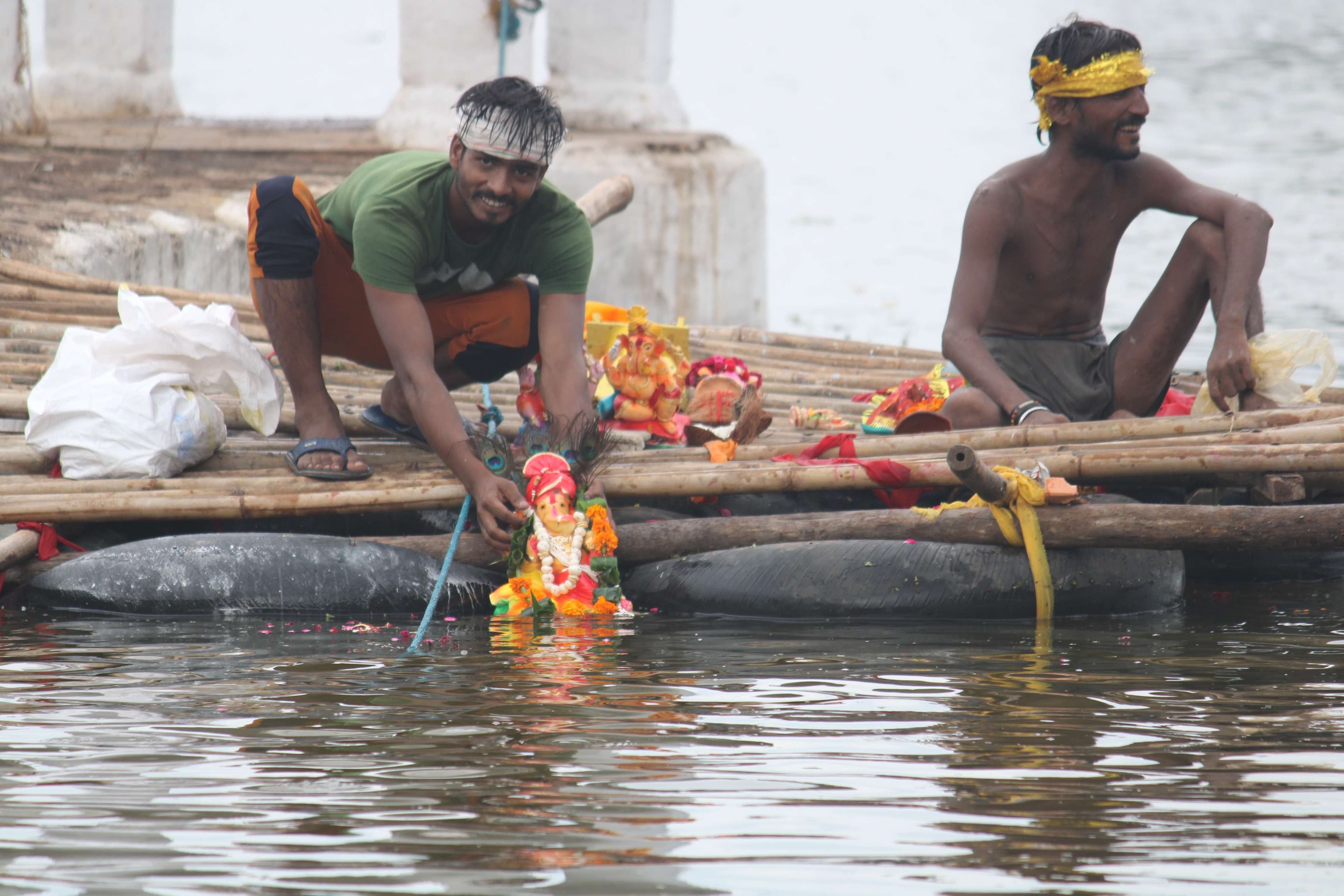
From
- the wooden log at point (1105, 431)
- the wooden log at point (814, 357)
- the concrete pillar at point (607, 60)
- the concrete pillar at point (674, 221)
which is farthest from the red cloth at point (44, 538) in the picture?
the concrete pillar at point (607, 60)

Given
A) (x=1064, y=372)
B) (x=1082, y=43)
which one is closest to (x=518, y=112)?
(x=1082, y=43)

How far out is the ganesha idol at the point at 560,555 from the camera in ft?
12.3

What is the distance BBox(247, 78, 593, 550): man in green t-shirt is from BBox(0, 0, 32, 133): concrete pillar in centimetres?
490

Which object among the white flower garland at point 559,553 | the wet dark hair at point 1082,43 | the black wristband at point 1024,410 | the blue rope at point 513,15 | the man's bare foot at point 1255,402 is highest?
the blue rope at point 513,15

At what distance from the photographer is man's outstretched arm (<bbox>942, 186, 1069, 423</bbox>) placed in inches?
168

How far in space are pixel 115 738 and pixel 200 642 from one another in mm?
913

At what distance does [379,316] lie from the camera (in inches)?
156

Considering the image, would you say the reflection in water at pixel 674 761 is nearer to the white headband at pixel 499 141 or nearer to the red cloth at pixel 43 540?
the red cloth at pixel 43 540

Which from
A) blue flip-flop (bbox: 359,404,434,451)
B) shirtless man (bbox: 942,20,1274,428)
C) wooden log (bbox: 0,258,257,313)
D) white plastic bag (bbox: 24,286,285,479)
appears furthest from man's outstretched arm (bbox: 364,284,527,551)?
wooden log (bbox: 0,258,257,313)

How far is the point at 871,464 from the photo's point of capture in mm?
3904

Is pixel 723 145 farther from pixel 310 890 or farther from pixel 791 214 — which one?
pixel 791 214

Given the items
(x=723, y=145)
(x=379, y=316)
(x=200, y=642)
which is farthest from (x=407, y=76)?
(x=200, y=642)

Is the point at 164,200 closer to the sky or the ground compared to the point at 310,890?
closer to the sky

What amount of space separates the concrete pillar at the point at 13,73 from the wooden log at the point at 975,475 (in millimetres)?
6667
